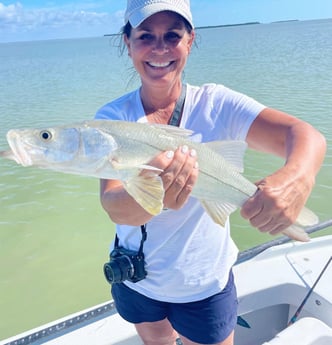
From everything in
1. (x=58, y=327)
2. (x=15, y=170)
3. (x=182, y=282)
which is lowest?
(x=15, y=170)

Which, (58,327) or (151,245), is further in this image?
(58,327)

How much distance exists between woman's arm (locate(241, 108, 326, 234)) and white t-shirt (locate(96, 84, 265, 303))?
83mm

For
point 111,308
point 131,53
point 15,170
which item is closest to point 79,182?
point 15,170

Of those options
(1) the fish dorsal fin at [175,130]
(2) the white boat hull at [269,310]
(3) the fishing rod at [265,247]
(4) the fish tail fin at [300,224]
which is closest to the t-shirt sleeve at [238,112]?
(1) the fish dorsal fin at [175,130]

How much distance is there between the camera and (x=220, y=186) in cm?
182

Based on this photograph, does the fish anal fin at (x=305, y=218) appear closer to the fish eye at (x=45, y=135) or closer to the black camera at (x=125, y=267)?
the black camera at (x=125, y=267)

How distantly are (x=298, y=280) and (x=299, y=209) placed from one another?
1503mm

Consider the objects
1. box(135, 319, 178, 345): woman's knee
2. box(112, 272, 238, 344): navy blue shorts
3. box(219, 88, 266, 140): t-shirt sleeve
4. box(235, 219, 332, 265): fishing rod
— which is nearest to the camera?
box(219, 88, 266, 140): t-shirt sleeve

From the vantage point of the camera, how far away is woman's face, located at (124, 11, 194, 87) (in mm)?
1909

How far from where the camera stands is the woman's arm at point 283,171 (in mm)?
1613

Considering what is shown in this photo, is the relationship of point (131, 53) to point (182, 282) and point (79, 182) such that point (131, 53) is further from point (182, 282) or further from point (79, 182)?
point (79, 182)

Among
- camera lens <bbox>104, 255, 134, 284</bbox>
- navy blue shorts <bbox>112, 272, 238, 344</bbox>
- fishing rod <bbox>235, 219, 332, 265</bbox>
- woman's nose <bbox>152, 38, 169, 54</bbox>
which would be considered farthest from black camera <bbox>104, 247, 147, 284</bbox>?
fishing rod <bbox>235, 219, 332, 265</bbox>

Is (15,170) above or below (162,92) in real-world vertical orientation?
below

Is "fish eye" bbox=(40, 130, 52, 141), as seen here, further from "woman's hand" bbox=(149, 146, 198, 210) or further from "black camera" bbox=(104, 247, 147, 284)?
"black camera" bbox=(104, 247, 147, 284)
